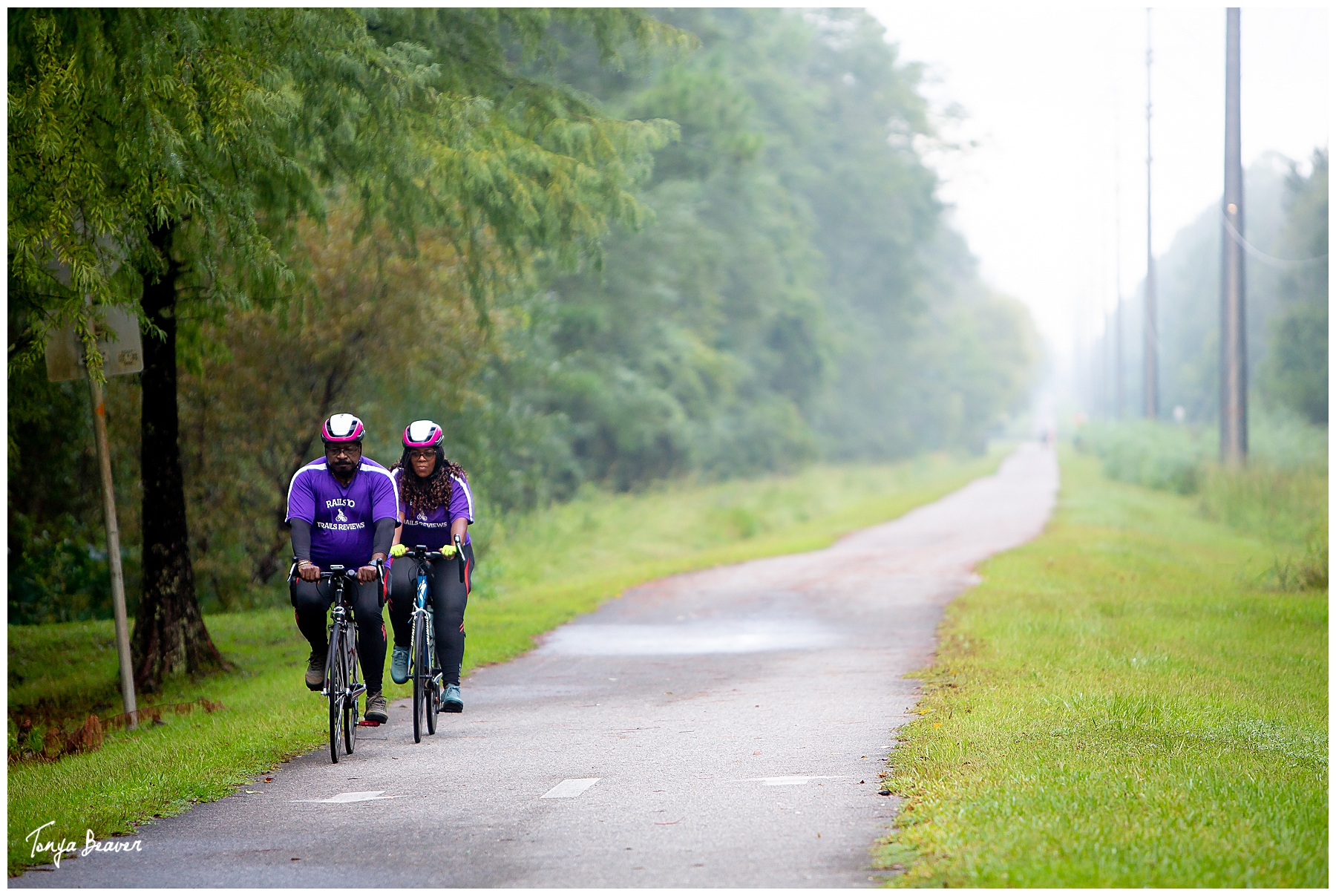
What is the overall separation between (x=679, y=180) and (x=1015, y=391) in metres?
81.2

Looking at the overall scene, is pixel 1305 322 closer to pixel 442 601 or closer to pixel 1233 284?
pixel 1233 284

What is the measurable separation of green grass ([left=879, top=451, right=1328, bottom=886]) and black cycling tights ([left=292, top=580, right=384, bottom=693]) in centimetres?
342

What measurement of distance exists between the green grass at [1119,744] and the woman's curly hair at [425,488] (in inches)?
132

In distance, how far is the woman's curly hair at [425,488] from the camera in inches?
365

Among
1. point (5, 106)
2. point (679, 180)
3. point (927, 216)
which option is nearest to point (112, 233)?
point (5, 106)

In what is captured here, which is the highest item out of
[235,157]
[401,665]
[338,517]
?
[235,157]

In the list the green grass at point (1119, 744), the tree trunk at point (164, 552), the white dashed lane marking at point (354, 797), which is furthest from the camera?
the tree trunk at point (164, 552)

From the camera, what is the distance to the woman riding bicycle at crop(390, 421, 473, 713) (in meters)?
9.24

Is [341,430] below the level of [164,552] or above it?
above

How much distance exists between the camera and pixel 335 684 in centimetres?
853

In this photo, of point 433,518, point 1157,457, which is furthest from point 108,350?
point 1157,457

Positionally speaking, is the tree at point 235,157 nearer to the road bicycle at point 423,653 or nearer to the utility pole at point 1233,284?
the road bicycle at point 423,653

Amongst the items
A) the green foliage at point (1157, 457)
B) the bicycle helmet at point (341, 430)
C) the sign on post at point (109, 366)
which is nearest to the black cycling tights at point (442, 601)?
the bicycle helmet at point (341, 430)

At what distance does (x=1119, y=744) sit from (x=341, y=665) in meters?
4.63
